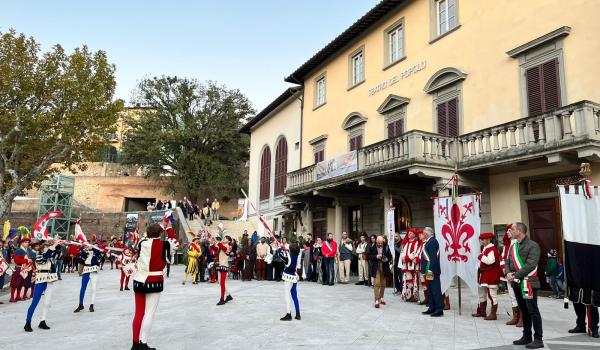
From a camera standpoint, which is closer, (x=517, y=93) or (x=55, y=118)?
(x=517, y=93)

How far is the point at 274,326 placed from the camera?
7.97m

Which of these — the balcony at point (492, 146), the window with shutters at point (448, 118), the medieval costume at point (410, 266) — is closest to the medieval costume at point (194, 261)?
the balcony at point (492, 146)

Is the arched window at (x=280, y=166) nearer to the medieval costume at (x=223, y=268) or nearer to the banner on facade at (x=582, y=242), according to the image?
the medieval costume at (x=223, y=268)

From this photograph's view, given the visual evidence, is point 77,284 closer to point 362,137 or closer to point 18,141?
point 18,141

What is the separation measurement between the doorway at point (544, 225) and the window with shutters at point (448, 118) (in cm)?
386

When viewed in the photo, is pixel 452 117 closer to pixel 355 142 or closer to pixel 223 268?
pixel 355 142

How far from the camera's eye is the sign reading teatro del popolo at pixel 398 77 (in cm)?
1738

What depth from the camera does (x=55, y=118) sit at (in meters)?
20.1

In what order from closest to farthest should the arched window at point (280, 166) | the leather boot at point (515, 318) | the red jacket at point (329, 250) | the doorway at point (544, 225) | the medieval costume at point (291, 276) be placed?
the leather boot at point (515, 318)
the medieval costume at point (291, 276)
the doorway at point (544, 225)
the red jacket at point (329, 250)
the arched window at point (280, 166)

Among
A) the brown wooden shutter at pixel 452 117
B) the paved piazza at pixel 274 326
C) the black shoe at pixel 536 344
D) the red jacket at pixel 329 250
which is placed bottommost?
the paved piazza at pixel 274 326

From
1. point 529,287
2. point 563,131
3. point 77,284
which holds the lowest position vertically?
point 77,284

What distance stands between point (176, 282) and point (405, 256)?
30.0 ft

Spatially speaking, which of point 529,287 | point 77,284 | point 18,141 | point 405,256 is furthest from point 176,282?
point 529,287

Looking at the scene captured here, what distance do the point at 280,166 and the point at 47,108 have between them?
13.6 meters
